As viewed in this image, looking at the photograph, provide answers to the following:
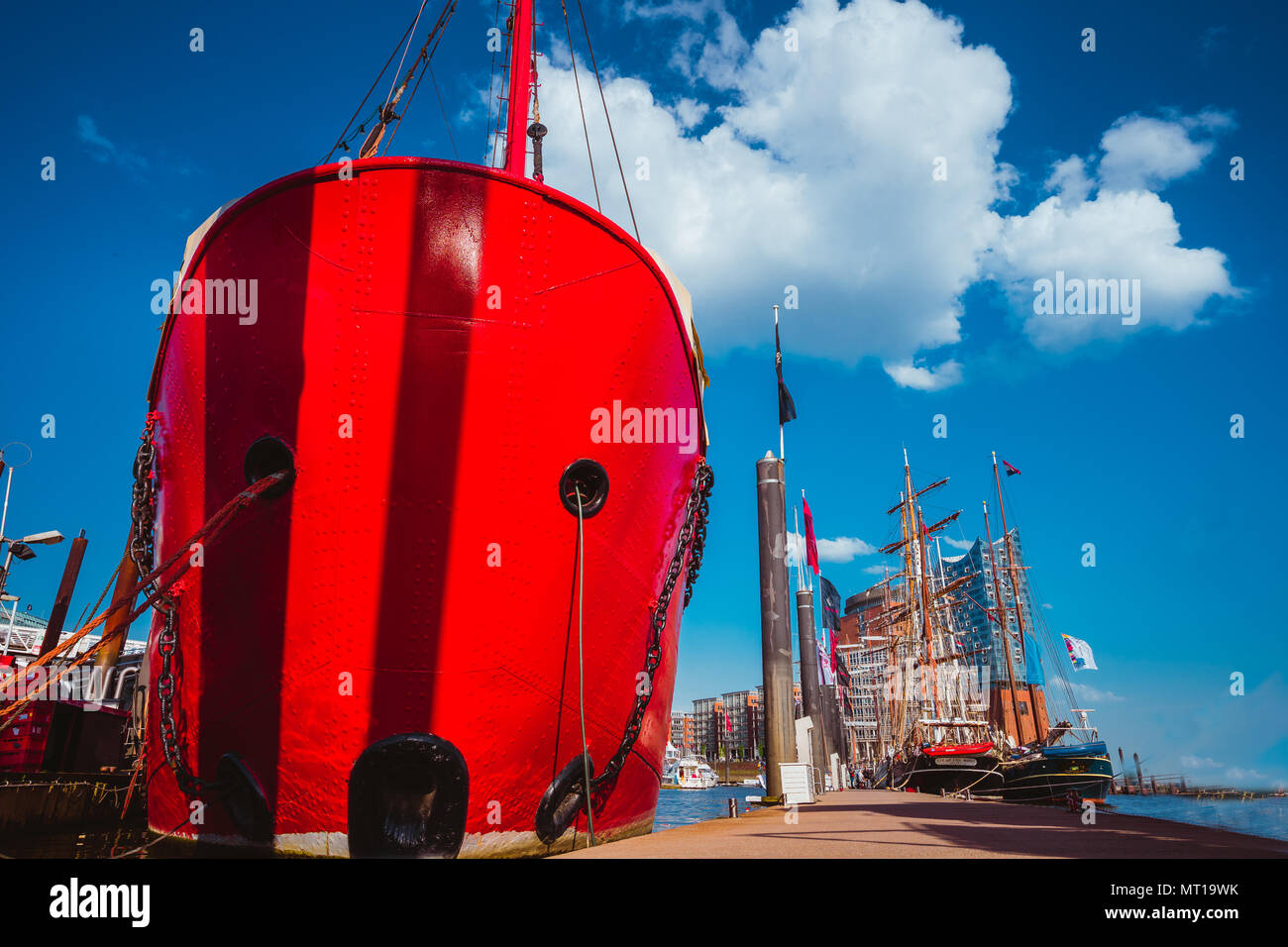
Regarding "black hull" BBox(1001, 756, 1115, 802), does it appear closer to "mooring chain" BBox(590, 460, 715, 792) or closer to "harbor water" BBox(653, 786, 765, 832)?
"harbor water" BBox(653, 786, 765, 832)

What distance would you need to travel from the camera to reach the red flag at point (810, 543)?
62.0ft

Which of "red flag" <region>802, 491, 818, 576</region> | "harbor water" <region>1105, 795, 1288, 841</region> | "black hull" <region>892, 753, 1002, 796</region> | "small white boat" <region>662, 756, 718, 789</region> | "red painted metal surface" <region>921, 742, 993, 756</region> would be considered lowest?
"small white boat" <region>662, 756, 718, 789</region>

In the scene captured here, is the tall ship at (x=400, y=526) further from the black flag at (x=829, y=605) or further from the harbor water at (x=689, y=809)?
the black flag at (x=829, y=605)

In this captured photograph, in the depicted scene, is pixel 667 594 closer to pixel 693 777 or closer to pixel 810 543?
pixel 810 543

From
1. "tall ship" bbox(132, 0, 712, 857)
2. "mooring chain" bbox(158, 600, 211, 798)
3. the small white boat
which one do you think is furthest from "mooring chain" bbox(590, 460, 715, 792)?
the small white boat

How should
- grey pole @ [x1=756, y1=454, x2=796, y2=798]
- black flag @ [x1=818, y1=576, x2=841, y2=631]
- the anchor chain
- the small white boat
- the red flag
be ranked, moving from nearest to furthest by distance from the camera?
the anchor chain, grey pole @ [x1=756, y1=454, x2=796, y2=798], the red flag, black flag @ [x1=818, y1=576, x2=841, y2=631], the small white boat

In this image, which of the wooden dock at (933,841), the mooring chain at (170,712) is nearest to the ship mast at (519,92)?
the mooring chain at (170,712)

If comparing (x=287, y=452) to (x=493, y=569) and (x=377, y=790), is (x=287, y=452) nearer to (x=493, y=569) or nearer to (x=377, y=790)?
(x=493, y=569)

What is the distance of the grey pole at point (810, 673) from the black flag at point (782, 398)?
5241 millimetres

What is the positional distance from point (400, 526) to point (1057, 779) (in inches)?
1079

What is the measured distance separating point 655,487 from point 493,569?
198 cm

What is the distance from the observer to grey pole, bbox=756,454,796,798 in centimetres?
1183

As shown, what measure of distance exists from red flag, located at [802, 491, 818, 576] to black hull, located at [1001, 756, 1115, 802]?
1366 cm
